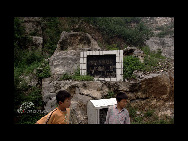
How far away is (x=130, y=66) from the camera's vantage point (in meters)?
6.82

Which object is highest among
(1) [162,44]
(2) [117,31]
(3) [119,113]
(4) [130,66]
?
(2) [117,31]

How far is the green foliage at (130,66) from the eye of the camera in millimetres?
6652

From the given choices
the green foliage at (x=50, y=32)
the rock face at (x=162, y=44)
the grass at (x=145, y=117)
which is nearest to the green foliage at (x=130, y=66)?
the grass at (x=145, y=117)

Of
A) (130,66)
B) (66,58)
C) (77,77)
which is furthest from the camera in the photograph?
(66,58)

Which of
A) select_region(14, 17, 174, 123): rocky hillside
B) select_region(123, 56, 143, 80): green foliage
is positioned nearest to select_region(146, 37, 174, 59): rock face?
select_region(14, 17, 174, 123): rocky hillside

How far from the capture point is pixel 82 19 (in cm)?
1286

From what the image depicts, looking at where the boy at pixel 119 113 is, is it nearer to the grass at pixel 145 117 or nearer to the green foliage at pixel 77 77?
the grass at pixel 145 117

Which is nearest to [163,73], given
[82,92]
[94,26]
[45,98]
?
[82,92]

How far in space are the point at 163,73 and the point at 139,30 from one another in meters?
8.98

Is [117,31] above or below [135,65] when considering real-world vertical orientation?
above

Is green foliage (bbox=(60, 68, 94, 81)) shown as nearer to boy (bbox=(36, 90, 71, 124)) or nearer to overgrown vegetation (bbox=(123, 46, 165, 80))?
overgrown vegetation (bbox=(123, 46, 165, 80))

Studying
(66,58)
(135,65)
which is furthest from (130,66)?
(66,58)

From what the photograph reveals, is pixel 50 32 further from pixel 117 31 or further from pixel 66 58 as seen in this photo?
pixel 117 31

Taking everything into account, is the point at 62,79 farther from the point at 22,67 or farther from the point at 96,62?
the point at 22,67
